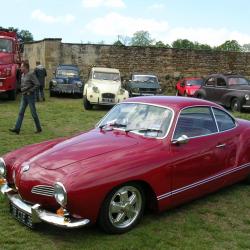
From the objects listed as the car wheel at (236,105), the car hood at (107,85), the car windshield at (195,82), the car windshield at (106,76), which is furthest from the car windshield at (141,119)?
the car windshield at (195,82)

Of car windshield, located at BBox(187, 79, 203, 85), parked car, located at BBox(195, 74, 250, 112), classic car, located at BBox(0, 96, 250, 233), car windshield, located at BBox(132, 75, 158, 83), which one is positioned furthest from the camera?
car windshield, located at BBox(187, 79, 203, 85)

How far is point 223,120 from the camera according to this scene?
628 cm

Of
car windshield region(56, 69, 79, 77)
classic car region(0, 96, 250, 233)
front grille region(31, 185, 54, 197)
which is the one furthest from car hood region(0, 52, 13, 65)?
front grille region(31, 185, 54, 197)

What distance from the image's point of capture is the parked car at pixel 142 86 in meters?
20.8

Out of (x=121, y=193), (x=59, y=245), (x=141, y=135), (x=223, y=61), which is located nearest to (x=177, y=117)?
(x=141, y=135)

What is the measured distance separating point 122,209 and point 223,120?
7.64 feet

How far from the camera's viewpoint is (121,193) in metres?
4.68

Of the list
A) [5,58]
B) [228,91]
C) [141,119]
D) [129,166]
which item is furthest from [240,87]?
[129,166]

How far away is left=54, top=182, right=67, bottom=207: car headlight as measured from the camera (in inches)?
170

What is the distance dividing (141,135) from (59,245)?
167cm

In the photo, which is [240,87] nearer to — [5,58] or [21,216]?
[5,58]

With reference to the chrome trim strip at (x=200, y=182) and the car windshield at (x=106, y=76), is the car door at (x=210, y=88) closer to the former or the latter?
the car windshield at (x=106, y=76)

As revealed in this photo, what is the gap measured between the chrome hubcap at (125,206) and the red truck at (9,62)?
1308cm

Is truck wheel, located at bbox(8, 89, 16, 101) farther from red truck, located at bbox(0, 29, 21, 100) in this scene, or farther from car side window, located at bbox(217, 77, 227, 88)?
car side window, located at bbox(217, 77, 227, 88)
